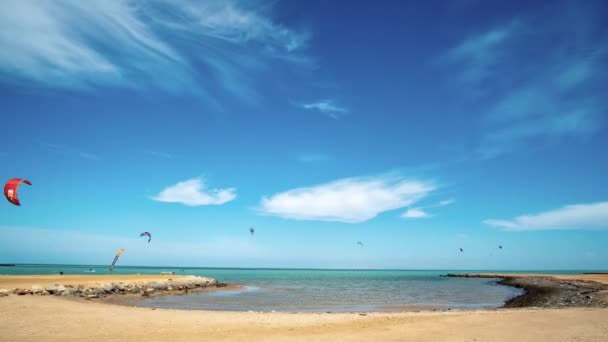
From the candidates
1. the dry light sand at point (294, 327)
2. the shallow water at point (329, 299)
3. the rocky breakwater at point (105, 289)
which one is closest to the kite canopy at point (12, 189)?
the dry light sand at point (294, 327)

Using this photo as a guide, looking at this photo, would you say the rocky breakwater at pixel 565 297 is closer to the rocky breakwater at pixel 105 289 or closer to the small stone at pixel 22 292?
the rocky breakwater at pixel 105 289

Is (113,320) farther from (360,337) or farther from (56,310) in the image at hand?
(360,337)

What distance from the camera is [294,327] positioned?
1472 centimetres

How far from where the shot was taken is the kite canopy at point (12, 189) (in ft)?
62.6

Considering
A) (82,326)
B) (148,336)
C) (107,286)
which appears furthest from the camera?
(107,286)

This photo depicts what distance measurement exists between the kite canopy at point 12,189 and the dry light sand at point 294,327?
17.4ft

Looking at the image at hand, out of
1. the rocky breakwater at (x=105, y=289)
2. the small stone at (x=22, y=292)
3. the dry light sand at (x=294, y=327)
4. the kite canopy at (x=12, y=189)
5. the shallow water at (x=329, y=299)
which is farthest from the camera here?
the shallow water at (x=329, y=299)

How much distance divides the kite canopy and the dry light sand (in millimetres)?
5306

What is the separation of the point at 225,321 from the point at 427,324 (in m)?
8.56

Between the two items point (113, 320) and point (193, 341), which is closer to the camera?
point (193, 341)

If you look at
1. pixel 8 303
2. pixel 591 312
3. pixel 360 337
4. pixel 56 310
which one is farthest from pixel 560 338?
pixel 8 303

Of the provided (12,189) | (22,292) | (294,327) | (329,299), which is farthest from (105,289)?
(294,327)

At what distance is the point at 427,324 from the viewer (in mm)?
14914

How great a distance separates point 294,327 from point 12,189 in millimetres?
16593
